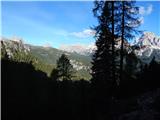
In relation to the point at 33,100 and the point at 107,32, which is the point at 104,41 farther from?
the point at 33,100

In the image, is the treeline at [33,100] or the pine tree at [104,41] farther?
the pine tree at [104,41]

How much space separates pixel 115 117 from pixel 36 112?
468 cm

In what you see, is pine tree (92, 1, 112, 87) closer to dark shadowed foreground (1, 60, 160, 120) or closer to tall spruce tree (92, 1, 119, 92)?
tall spruce tree (92, 1, 119, 92)

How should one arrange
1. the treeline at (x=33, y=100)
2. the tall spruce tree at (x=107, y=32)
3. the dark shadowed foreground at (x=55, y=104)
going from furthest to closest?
the tall spruce tree at (x=107, y=32)
the dark shadowed foreground at (x=55, y=104)
the treeline at (x=33, y=100)

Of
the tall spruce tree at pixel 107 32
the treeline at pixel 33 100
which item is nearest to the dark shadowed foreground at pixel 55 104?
the treeline at pixel 33 100

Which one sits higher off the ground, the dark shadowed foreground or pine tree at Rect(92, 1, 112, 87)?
pine tree at Rect(92, 1, 112, 87)

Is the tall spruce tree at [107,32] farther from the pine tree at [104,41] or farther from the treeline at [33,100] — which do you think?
the treeline at [33,100]

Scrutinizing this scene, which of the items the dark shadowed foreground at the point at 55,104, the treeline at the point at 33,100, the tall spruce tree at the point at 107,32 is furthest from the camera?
the tall spruce tree at the point at 107,32

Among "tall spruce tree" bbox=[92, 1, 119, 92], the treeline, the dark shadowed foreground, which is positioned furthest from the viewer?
"tall spruce tree" bbox=[92, 1, 119, 92]

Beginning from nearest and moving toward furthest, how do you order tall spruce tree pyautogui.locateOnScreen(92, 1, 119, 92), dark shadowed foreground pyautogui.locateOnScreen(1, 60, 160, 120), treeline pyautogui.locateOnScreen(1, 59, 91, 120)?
treeline pyautogui.locateOnScreen(1, 59, 91, 120)
dark shadowed foreground pyautogui.locateOnScreen(1, 60, 160, 120)
tall spruce tree pyautogui.locateOnScreen(92, 1, 119, 92)

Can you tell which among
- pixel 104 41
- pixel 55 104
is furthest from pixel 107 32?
pixel 55 104

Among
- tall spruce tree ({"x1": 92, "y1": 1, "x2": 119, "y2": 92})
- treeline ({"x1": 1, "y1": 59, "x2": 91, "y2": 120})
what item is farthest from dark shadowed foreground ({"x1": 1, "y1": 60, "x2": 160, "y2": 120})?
tall spruce tree ({"x1": 92, "y1": 1, "x2": 119, "y2": 92})

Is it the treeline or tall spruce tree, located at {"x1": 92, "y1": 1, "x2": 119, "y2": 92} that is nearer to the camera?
the treeline

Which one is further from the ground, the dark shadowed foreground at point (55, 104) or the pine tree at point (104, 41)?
the pine tree at point (104, 41)
